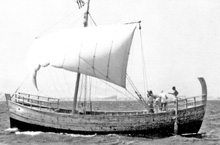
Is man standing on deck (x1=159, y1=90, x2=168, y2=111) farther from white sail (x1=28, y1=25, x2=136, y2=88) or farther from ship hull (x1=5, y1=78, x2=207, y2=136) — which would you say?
white sail (x1=28, y1=25, x2=136, y2=88)

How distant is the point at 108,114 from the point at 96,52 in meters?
4.09

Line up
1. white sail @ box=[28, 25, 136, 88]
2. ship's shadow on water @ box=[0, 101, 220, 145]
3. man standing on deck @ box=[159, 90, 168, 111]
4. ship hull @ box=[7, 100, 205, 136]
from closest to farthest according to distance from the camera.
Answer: ship's shadow on water @ box=[0, 101, 220, 145]
ship hull @ box=[7, 100, 205, 136]
man standing on deck @ box=[159, 90, 168, 111]
white sail @ box=[28, 25, 136, 88]

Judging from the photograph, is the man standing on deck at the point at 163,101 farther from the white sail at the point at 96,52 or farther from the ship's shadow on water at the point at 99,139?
the white sail at the point at 96,52

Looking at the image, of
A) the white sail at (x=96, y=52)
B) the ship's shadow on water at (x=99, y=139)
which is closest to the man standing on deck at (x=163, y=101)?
the ship's shadow on water at (x=99, y=139)

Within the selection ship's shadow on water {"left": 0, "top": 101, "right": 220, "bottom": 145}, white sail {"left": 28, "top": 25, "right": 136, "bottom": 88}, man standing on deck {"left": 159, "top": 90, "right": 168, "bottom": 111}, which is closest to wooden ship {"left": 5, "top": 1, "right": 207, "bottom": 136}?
white sail {"left": 28, "top": 25, "right": 136, "bottom": 88}

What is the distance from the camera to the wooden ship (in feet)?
66.7

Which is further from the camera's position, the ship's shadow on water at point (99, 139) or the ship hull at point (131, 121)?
the ship hull at point (131, 121)

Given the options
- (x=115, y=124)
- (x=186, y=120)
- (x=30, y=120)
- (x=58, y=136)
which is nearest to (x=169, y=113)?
(x=186, y=120)

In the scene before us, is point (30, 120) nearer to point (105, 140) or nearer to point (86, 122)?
point (86, 122)

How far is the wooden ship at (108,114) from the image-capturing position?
2034 centimetres

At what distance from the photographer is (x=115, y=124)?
20.5 metres

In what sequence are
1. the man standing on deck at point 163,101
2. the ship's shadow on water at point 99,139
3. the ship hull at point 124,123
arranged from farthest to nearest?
the man standing on deck at point 163,101, the ship hull at point 124,123, the ship's shadow on water at point 99,139

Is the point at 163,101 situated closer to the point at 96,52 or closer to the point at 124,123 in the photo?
the point at 124,123

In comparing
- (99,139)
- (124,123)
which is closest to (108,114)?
(124,123)
